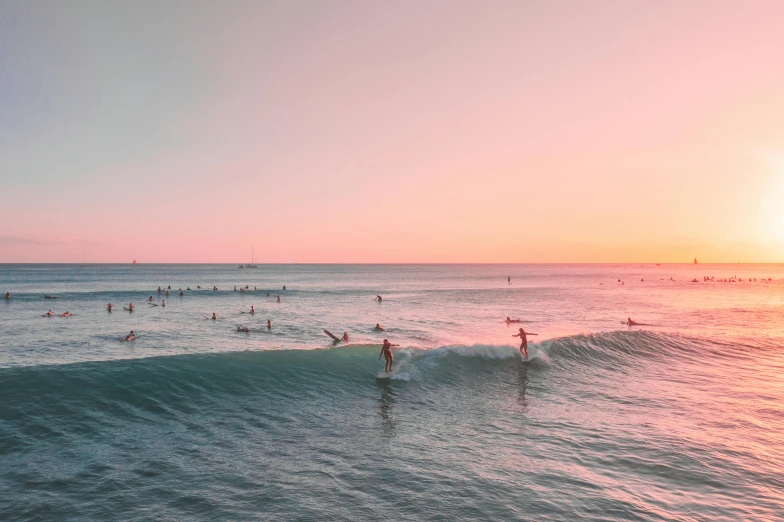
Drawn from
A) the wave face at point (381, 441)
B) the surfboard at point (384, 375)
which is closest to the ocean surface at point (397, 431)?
the wave face at point (381, 441)

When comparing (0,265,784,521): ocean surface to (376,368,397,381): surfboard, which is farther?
(376,368,397,381): surfboard

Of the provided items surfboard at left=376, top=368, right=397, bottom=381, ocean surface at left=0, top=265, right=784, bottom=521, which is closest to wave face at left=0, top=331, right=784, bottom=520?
ocean surface at left=0, top=265, right=784, bottom=521

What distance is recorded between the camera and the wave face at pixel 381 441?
35.0 ft

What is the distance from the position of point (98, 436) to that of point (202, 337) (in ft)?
70.6

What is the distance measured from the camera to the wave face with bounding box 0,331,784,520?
10.7 m

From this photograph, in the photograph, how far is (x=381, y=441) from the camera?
1452 cm

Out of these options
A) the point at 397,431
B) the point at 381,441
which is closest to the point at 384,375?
the point at 397,431

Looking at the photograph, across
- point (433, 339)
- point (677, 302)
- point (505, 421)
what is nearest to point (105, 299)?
point (433, 339)

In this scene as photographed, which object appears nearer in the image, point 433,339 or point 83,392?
point 83,392

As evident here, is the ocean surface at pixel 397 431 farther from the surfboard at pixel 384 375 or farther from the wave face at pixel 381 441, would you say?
the surfboard at pixel 384 375

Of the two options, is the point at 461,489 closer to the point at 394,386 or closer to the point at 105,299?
the point at 394,386

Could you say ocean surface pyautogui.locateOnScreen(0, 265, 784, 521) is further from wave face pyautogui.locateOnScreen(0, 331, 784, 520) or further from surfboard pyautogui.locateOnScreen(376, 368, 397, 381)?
surfboard pyautogui.locateOnScreen(376, 368, 397, 381)

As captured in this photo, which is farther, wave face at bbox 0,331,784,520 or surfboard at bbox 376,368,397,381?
surfboard at bbox 376,368,397,381

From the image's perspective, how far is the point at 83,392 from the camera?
18.3 m
